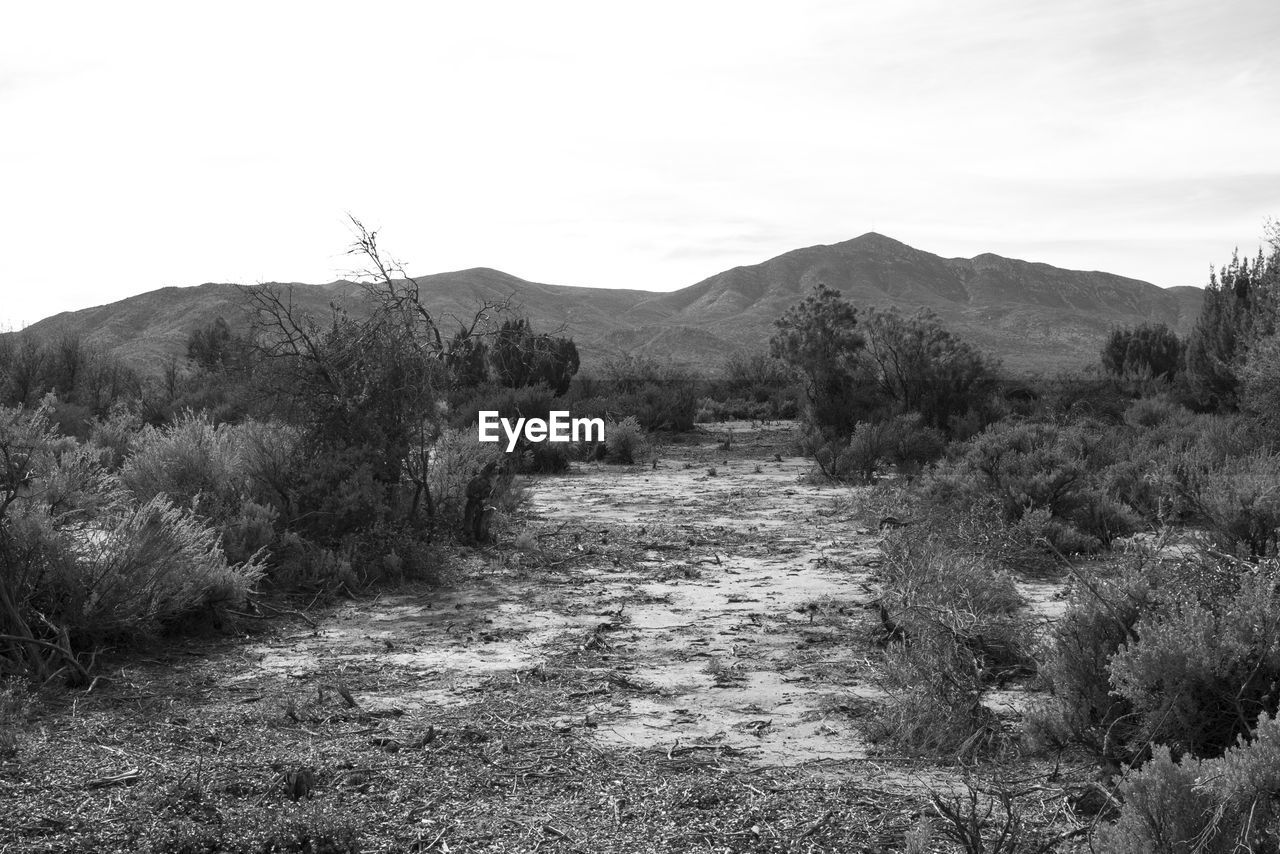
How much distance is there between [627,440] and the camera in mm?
23688

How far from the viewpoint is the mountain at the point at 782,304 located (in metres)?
83.1

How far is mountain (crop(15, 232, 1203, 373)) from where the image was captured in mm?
83125

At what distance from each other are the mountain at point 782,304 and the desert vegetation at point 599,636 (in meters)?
61.0

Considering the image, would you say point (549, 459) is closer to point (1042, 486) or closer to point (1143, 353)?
point (1042, 486)

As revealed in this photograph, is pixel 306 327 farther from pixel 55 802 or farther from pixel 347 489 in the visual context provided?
pixel 55 802

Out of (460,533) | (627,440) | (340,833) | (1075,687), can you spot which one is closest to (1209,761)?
(1075,687)

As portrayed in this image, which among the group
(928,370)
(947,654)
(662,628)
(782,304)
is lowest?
(662,628)

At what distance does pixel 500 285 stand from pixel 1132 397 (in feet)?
283

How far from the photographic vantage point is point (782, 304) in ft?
363

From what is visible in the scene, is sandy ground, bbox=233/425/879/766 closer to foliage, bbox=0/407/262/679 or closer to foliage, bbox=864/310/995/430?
foliage, bbox=0/407/262/679

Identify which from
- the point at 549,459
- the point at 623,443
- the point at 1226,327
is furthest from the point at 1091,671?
the point at 1226,327

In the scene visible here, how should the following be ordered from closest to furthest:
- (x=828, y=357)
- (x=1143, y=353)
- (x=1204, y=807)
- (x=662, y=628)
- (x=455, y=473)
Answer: (x=1204, y=807) < (x=662, y=628) < (x=455, y=473) < (x=828, y=357) < (x=1143, y=353)

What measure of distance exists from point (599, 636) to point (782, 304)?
104 m

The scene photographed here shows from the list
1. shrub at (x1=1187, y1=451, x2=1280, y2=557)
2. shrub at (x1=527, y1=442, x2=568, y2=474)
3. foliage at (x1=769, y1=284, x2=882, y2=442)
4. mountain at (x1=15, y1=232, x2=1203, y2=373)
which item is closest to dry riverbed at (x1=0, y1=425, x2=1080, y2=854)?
shrub at (x1=1187, y1=451, x2=1280, y2=557)
